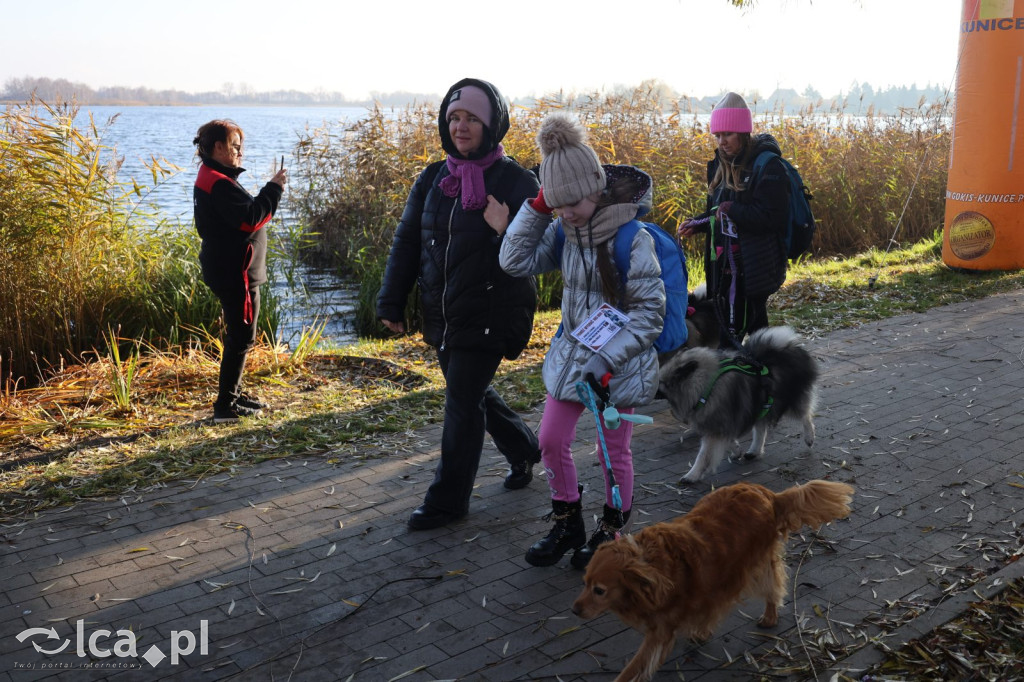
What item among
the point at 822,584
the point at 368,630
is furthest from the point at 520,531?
the point at 822,584

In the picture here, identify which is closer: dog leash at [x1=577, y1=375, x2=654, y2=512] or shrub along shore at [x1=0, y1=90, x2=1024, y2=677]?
dog leash at [x1=577, y1=375, x2=654, y2=512]

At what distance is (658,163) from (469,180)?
326 inches

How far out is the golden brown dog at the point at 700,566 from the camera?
2.98 m

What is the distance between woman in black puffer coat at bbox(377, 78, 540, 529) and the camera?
4184 millimetres

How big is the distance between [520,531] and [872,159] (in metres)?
12.4

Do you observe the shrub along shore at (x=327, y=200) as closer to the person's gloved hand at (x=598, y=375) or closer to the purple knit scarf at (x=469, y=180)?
the purple knit scarf at (x=469, y=180)

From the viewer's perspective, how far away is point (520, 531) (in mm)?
4410

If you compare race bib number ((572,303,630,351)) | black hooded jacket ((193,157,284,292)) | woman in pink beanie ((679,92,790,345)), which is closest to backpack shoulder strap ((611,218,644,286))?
race bib number ((572,303,630,351))

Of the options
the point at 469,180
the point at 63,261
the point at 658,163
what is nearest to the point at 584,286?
the point at 469,180

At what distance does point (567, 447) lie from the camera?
3854 millimetres

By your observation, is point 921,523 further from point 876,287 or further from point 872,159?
point 872,159

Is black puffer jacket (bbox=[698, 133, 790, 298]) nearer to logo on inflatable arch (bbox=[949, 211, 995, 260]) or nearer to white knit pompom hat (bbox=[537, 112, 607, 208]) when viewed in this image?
white knit pompom hat (bbox=[537, 112, 607, 208])

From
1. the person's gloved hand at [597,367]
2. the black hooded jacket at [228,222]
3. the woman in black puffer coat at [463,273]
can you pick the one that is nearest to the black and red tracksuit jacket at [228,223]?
the black hooded jacket at [228,222]

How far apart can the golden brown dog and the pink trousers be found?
527 millimetres
